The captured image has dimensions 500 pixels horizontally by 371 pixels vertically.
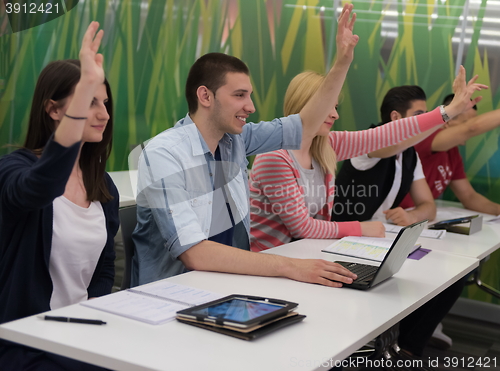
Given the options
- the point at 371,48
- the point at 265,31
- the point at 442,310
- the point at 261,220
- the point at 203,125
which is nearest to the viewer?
the point at 203,125

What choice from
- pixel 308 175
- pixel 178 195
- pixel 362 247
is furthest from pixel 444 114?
pixel 178 195

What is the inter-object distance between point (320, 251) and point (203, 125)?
67cm

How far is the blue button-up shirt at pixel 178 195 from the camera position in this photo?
1891mm

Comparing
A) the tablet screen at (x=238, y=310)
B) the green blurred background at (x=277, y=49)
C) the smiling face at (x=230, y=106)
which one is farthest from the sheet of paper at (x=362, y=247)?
the green blurred background at (x=277, y=49)

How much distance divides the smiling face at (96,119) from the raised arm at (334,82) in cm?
94

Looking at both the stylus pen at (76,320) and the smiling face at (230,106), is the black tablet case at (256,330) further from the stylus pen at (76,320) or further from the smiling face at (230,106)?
the smiling face at (230,106)

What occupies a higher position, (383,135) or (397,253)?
(383,135)

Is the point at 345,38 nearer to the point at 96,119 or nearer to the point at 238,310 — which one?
the point at 96,119

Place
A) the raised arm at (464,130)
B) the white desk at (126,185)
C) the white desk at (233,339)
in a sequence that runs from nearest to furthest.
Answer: the white desk at (233,339)
the white desk at (126,185)
the raised arm at (464,130)

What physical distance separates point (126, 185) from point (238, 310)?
238cm

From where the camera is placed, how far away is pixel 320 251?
226cm

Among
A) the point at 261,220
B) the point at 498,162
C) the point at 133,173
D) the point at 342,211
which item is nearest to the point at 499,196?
the point at 498,162

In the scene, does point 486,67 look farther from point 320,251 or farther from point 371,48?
point 320,251

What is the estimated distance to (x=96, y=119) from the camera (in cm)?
174
